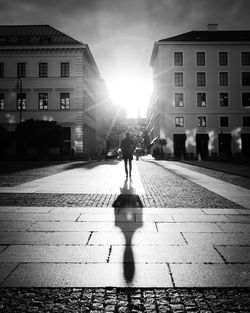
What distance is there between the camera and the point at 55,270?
10.6 ft

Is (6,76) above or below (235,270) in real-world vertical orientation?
above

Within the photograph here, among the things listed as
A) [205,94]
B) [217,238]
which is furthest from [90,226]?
[205,94]

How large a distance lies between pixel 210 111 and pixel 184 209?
48.1 metres

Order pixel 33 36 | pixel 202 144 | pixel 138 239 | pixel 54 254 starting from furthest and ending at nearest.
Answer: pixel 202 144
pixel 33 36
pixel 138 239
pixel 54 254

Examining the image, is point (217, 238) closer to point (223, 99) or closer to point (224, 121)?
point (224, 121)

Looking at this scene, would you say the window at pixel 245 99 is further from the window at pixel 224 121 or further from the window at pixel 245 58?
the window at pixel 245 58

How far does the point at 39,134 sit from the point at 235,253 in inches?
1361

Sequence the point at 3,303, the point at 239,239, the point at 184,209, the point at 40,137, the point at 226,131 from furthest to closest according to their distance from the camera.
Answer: the point at 226,131 < the point at 40,137 < the point at 184,209 < the point at 239,239 < the point at 3,303

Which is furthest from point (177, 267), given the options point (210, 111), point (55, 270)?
point (210, 111)

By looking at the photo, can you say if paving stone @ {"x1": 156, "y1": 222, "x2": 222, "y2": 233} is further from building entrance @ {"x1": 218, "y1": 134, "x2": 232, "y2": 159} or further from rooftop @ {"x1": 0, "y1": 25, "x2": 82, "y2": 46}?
building entrance @ {"x1": 218, "y1": 134, "x2": 232, "y2": 159}

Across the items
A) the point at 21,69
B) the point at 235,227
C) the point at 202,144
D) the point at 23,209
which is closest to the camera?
the point at 235,227

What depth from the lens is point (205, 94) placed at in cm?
5222

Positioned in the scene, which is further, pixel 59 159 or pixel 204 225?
pixel 59 159

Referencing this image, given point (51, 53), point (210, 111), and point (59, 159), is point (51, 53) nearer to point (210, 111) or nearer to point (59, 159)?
point (59, 159)
